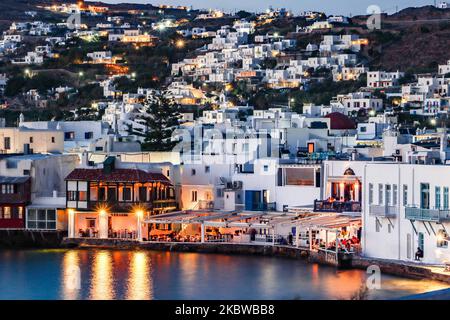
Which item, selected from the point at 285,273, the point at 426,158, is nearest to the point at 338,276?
the point at 285,273

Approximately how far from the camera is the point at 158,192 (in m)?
38.2

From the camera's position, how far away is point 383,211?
1171 inches

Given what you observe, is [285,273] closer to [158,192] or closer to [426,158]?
[426,158]

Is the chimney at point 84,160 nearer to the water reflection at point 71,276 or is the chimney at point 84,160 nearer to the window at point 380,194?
the water reflection at point 71,276

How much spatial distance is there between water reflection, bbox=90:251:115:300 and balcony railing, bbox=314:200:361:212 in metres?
5.95

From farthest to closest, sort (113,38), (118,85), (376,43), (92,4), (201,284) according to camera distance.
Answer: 1. (92,4)
2. (113,38)
3. (376,43)
4. (118,85)
5. (201,284)

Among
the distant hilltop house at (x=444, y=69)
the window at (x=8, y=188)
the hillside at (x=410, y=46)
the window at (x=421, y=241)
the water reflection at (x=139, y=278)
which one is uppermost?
the hillside at (x=410, y=46)

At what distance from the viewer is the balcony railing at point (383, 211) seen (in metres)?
29.5

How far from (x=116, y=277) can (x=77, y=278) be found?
0.93m

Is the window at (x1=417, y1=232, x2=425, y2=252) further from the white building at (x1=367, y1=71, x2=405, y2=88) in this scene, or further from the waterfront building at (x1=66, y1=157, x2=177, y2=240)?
the white building at (x1=367, y1=71, x2=405, y2=88)

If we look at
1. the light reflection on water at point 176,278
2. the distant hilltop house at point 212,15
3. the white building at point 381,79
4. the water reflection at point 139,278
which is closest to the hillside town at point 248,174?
the light reflection on water at point 176,278

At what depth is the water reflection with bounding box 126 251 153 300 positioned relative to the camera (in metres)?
27.7

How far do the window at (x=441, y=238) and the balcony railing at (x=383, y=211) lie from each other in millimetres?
1428

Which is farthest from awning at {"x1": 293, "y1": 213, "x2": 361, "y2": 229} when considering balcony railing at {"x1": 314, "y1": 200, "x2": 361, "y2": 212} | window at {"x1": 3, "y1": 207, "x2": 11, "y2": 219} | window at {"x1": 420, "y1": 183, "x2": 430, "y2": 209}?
window at {"x1": 3, "y1": 207, "x2": 11, "y2": 219}
